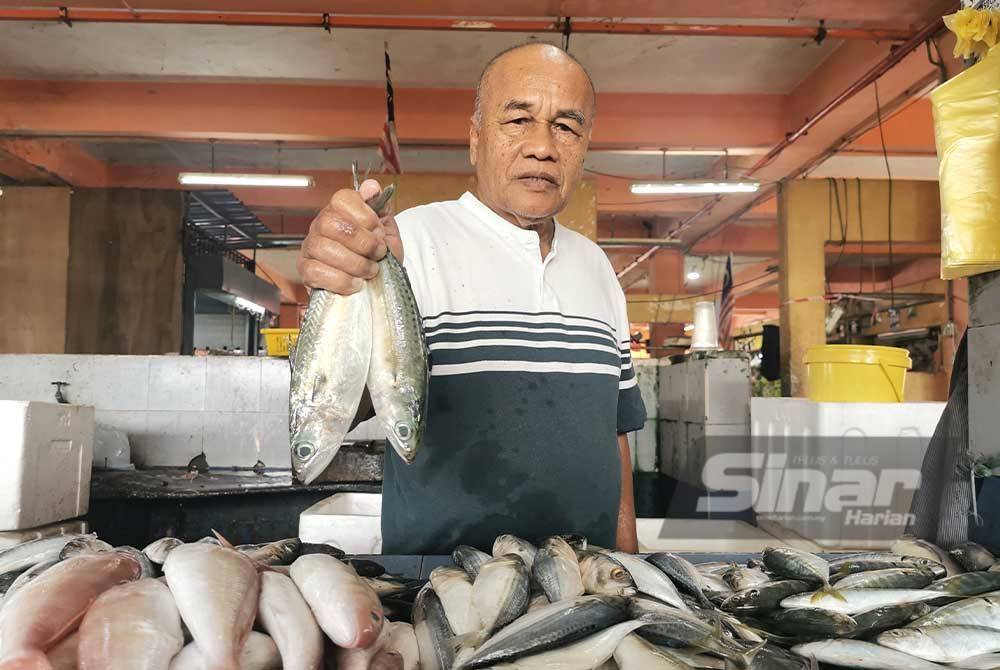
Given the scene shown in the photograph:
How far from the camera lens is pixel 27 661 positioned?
2.80 feet

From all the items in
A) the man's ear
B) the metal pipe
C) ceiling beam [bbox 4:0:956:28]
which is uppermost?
ceiling beam [bbox 4:0:956:28]

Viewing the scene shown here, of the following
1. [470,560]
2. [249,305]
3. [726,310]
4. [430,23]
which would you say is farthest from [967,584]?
[249,305]

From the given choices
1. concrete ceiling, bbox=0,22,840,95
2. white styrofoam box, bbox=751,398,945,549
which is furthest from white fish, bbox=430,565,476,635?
concrete ceiling, bbox=0,22,840,95

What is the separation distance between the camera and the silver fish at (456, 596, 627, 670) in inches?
37.9

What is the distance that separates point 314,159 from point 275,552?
10.5 metres

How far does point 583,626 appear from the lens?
1.00 m

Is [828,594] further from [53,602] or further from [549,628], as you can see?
[53,602]

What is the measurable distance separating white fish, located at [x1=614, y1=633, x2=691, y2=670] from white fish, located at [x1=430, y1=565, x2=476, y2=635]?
189mm

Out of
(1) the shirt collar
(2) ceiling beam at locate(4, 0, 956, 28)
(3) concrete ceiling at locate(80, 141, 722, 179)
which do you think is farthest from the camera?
(3) concrete ceiling at locate(80, 141, 722, 179)

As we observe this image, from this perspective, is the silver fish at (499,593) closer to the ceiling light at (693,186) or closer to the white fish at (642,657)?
the white fish at (642,657)

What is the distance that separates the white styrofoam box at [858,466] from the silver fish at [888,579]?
9.99 ft

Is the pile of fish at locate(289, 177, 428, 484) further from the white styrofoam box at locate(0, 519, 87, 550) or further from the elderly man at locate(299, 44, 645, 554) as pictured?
the white styrofoam box at locate(0, 519, 87, 550)

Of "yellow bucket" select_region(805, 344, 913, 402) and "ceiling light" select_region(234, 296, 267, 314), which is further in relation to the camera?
"ceiling light" select_region(234, 296, 267, 314)

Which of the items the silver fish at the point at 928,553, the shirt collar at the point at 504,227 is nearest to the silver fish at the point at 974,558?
the silver fish at the point at 928,553
